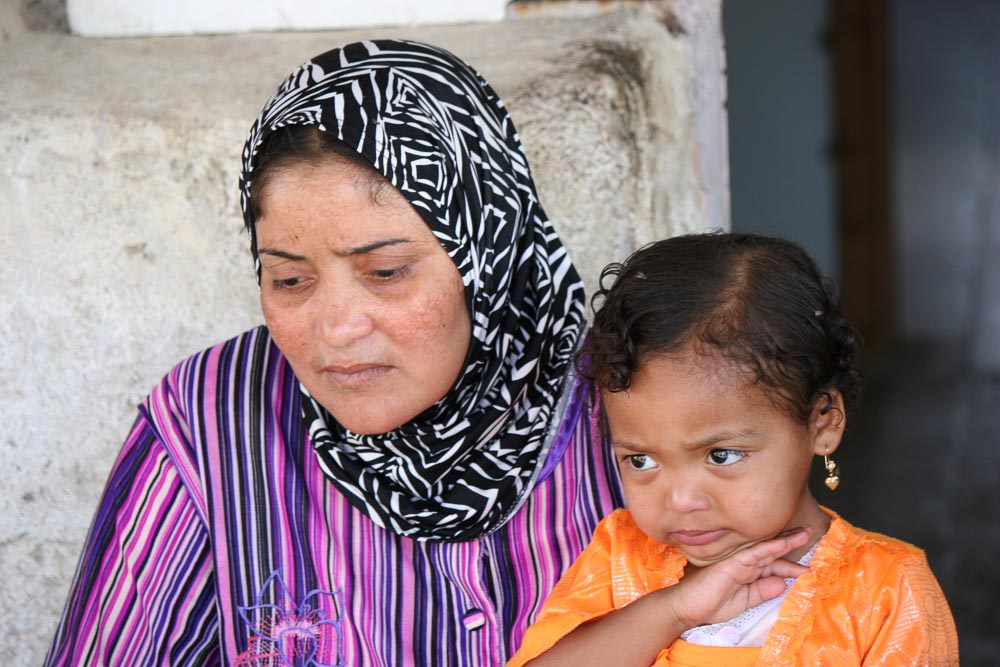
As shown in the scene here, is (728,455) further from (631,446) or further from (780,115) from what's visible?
(780,115)

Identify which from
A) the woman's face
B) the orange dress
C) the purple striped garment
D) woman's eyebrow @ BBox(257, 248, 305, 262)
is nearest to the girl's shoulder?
the orange dress

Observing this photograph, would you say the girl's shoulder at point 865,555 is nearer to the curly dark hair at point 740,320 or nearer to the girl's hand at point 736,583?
the girl's hand at point 736,583

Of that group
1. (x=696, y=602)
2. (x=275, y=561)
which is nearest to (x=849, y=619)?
(x=696, y=602)

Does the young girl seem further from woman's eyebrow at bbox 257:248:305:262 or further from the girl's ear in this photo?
woman's eyebrow at bbox 257:248:305:262

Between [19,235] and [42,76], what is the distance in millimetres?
408

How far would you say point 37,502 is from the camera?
2.63 meters

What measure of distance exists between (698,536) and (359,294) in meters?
0.63

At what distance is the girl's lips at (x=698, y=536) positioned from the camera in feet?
5.63

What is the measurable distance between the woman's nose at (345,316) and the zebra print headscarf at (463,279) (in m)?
0.16

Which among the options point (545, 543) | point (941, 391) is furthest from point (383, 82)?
point (941, 391)

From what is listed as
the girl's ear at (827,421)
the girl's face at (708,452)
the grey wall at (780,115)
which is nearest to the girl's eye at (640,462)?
the girl's face at (708,452)

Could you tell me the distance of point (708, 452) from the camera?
5.48ft

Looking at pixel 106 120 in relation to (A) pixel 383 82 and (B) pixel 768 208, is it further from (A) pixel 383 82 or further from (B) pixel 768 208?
(B) pixel 768 208

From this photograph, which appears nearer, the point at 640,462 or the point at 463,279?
the point at 640,462
